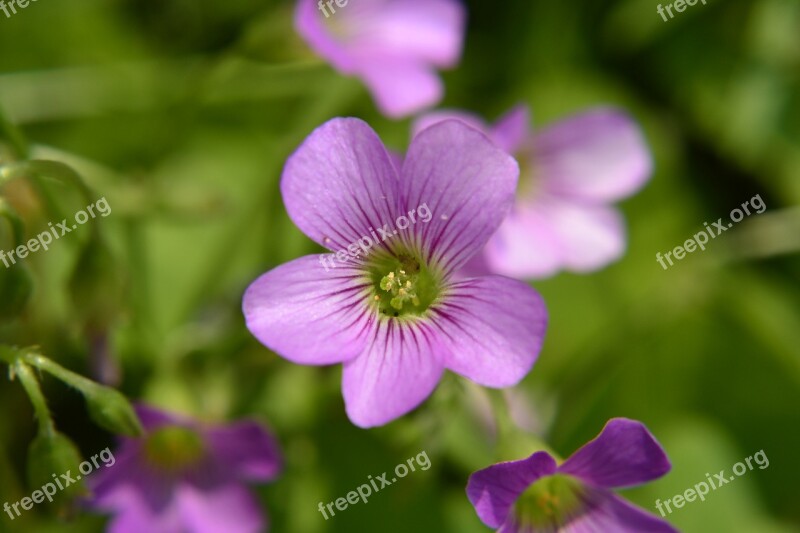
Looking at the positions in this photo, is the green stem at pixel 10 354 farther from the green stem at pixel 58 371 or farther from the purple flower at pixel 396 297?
the purple flower at pixel 396 297

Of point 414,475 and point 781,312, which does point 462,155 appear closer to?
point 414,475

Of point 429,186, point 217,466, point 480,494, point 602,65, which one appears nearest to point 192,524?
point 217,466

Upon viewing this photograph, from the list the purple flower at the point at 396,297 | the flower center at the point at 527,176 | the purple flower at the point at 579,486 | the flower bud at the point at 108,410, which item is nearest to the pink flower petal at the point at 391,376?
the purple flower at the point at 396,297

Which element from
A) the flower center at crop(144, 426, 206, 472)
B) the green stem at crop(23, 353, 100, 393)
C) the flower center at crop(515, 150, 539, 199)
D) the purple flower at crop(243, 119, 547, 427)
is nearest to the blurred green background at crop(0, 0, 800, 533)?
the flower center at crop(144, 426, 206, 472)

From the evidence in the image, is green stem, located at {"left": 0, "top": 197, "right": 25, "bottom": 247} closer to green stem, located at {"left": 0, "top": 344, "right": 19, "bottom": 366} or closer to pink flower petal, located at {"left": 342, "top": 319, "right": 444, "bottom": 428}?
green stem, located at {"left": 0, "top": 344, "right": 19, "bottom": 366}

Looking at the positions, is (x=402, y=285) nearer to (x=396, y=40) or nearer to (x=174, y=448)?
(x=174, y=448)

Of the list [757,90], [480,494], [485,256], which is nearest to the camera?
[480,494]

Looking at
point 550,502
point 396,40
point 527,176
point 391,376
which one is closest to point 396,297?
point 391,376
